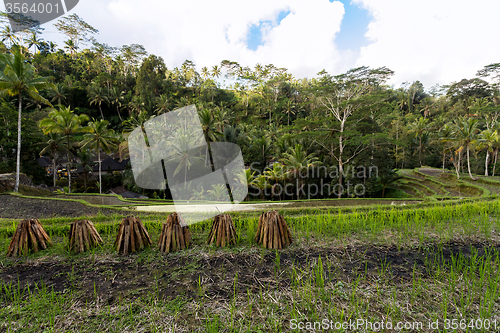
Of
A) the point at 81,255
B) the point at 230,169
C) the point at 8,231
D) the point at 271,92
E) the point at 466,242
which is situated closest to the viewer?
the point at 81,255

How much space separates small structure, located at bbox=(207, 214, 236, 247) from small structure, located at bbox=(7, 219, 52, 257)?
2.00 metres

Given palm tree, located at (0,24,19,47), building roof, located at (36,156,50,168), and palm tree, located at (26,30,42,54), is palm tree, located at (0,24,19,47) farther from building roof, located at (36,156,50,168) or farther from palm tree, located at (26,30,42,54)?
building roof, located at (36,156,50,168)

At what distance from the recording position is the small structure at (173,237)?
2477mm

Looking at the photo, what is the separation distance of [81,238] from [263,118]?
42373 millimetres

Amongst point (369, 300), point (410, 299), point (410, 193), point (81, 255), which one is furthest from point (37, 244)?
point (410, 193)

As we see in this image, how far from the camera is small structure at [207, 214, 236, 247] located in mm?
2576

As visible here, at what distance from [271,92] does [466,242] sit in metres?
46.3

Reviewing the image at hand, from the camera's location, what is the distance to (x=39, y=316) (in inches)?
58.2

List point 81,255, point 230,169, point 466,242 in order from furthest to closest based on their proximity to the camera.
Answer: point 230,169 → point 466,242 → point 81,255

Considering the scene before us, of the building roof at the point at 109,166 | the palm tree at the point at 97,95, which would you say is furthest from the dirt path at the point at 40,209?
the palm tree at the point at 97,95

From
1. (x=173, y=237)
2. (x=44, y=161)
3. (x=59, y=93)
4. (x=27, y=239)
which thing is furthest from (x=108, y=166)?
(x=173, y=237)

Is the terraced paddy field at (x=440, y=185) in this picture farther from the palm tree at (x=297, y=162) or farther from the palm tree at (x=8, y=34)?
the palm tree at (x=8, y=34)

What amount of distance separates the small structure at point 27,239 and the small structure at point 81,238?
433 mm

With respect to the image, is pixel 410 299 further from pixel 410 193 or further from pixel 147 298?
pixel 410 193
